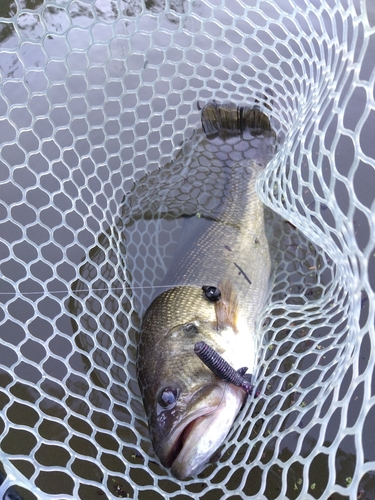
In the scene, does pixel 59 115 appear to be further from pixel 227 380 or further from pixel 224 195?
pixel 227 380

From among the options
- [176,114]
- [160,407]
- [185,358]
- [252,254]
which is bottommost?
[160,407]

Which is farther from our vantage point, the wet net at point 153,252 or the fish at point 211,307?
the wet net at point 153,252

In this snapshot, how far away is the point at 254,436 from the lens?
9.06ft

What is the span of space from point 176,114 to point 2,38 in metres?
2.49

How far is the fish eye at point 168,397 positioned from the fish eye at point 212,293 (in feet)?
2.45

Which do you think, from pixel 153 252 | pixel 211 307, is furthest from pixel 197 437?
pixel 153 252

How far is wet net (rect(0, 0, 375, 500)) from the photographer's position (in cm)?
253

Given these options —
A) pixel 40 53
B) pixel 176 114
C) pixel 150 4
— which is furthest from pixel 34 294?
pixel 150 4

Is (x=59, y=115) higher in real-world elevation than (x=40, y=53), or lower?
lower

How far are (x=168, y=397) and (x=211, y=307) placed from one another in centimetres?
78

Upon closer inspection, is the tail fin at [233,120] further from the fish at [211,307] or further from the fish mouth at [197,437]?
the fish mouth at [197,437]

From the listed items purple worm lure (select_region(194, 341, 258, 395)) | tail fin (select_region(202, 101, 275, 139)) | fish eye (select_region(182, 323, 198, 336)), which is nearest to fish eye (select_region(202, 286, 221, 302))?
fish eye (select_region(182, 323, 198, 336))

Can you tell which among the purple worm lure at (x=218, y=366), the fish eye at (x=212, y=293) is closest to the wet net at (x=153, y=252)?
the purple worm lure at (x=218, y=366)

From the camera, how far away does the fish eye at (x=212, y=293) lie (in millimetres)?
3002
